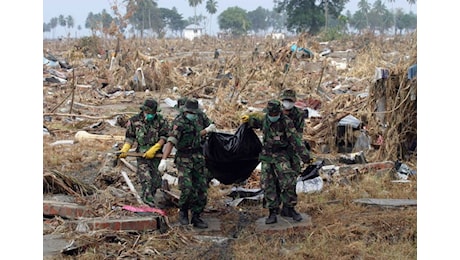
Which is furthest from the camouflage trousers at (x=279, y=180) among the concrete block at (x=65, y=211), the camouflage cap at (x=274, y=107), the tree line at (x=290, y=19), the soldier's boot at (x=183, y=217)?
the tree line at (x=290, y=19)

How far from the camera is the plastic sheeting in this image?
7.13m

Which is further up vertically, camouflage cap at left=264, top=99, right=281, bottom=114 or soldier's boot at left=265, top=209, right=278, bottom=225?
camouflage cap at left=264, top=99, right=281, bottom=114

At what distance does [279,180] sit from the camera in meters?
6.54

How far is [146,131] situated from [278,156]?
1.81 meters

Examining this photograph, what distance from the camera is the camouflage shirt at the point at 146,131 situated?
285 inches

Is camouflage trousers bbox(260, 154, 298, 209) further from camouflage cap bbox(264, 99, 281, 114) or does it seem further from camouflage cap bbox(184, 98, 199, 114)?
camouflage cap bbox(184, 98, 199, 114)

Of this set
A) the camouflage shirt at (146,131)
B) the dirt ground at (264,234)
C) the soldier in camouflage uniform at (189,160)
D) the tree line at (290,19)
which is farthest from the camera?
the tree line at (290,19)

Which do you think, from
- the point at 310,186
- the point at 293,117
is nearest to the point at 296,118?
the point at 293,117

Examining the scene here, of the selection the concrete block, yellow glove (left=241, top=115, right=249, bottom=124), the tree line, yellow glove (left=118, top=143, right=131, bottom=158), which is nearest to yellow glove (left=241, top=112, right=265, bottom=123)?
yellow glove (left=241, top=115, right=249, bottom=124)

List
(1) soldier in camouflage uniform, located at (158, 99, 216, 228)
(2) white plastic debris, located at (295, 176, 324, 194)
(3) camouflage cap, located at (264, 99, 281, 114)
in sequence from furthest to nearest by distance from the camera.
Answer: (2) white plastic debris, located at (295, 176, 324, 194)
(1) soldier in camouflage uniform, located at (158, 99, 216, 228)
(3) camouflage cap, located at (264, 99, 281, 114)

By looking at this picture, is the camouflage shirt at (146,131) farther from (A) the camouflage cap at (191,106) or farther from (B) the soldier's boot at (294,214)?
(B) the soldier's boot at (294,214)

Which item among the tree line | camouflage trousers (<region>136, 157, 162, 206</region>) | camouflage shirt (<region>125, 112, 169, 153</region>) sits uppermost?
the tree line

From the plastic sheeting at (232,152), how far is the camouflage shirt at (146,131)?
618mm

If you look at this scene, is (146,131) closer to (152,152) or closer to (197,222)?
(152,152)
